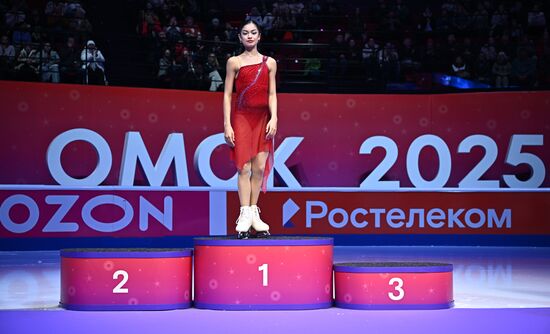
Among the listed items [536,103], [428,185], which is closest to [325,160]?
[428,185]

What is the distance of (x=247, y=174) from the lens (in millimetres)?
7078

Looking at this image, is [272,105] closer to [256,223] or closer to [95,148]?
[256,223]

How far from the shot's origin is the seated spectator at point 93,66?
13.4 metres

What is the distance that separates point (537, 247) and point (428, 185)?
78.4 inches

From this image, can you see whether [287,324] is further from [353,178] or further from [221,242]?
[353,178]

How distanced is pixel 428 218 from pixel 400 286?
7.52 meters

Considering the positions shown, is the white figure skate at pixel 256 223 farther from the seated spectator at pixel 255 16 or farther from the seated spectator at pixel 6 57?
the seated spectator at pixel 255 16

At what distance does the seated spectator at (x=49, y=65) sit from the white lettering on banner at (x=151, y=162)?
1434 mm

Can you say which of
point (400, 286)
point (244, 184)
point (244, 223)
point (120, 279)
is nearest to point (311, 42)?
point (244, 184)

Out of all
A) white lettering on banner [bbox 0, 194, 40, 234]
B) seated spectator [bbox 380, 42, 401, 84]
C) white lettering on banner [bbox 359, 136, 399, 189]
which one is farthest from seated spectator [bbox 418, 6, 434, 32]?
white lettering on banner [bbox 0, 194, 40, 234]

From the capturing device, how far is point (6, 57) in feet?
42.8

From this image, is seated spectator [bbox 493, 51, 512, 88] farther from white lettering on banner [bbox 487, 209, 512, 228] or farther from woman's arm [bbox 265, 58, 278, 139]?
woman's arm [bbox 265, 58, 278, 139]

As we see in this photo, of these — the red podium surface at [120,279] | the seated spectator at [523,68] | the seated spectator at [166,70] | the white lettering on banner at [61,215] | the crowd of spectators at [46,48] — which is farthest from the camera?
the seated spectator at [523,68]

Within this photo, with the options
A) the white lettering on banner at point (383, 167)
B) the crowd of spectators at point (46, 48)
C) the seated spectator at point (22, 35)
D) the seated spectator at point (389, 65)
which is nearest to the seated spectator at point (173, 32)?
the crowd of spectators at point (46, 48)
